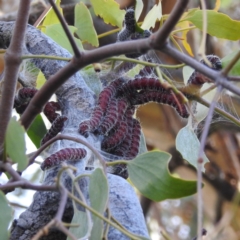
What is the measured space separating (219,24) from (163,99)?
91mm

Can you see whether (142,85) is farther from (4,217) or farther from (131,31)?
(4,217)

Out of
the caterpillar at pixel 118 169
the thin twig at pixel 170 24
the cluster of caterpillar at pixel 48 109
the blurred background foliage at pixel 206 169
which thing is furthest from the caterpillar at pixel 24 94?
the blurred background foliage at pixel 206 169

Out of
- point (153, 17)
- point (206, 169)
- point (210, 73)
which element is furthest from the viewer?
point (206, 169)

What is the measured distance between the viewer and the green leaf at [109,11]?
1.66 ft

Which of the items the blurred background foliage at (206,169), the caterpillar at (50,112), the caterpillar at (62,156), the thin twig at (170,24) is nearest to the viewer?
the thin twig at (170,24)

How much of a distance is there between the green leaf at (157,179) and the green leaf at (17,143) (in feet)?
0.27

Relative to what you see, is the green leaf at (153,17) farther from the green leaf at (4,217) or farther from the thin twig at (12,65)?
the green leaf at (4,217)

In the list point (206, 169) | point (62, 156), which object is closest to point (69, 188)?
point (62, 156)

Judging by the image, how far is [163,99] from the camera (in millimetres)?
401

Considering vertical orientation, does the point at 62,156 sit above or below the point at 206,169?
above

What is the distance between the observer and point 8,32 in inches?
20.0

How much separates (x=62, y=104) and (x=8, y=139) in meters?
0.16

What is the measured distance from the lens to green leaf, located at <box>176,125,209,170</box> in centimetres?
41

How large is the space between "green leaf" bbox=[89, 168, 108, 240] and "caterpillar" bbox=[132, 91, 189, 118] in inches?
3.5
